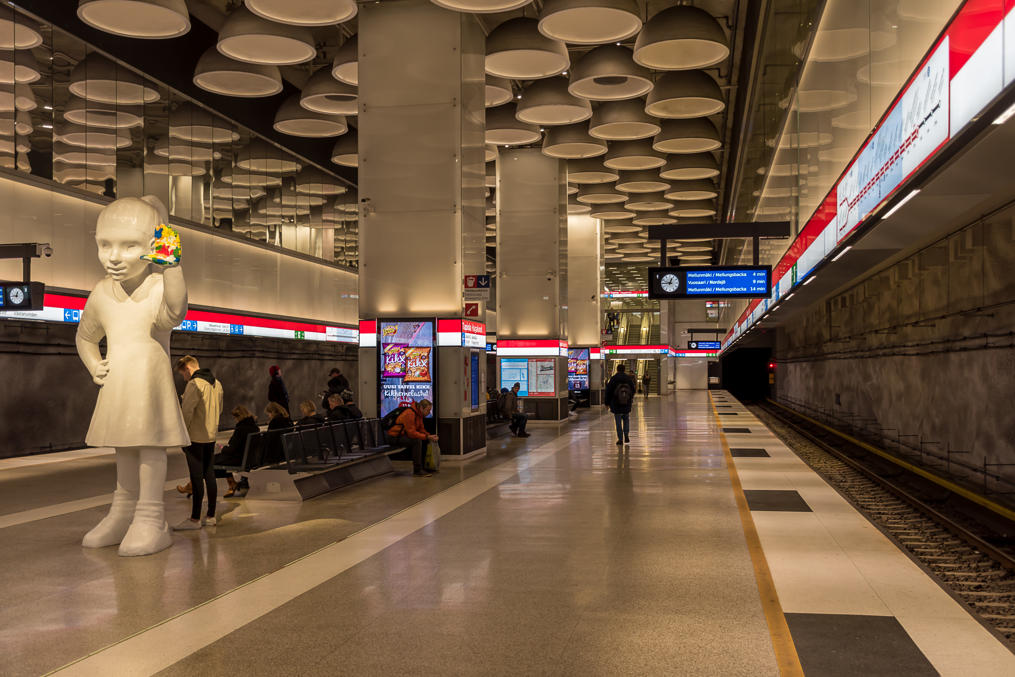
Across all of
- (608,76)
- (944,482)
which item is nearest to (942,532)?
(944,482)

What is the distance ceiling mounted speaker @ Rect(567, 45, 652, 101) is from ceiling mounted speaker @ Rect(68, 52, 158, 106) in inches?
361

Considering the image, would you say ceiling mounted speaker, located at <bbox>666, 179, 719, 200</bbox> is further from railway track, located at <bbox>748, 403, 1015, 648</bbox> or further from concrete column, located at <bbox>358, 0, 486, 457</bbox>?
concrete column, located at <bbox>358, 0, 486, 457</bbox>

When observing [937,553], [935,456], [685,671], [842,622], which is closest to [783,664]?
[685,671]

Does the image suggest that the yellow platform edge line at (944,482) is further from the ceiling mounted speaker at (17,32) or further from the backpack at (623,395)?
the ceiling mounted speaker at (17,32)

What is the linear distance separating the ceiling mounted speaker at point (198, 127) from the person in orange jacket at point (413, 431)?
10678 millimetres

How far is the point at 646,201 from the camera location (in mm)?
32406

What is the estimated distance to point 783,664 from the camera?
4.74 m

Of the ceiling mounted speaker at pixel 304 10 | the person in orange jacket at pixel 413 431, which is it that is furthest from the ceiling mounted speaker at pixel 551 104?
the person in orange jacket at pixel 413 431

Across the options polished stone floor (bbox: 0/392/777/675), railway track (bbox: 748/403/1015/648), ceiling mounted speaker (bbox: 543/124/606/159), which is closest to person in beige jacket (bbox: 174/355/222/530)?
polished stone floor (bbox: 0/392/777/675)

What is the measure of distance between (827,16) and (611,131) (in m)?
8.52

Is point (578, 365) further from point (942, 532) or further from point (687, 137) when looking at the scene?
point (942, 532)

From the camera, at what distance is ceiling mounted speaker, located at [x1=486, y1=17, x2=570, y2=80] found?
53.0 feet

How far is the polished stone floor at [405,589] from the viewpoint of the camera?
4965 millimetres

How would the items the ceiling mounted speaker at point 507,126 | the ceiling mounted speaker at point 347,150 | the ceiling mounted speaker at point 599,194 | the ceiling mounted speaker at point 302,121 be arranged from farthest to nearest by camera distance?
the ceiling mounted speaker at point 599,194 → the ceiling mounted speaker at point 347,150 → the ceiling mounted speaker at point 507,126 → the ceiling mounted speaker at point 302,121
